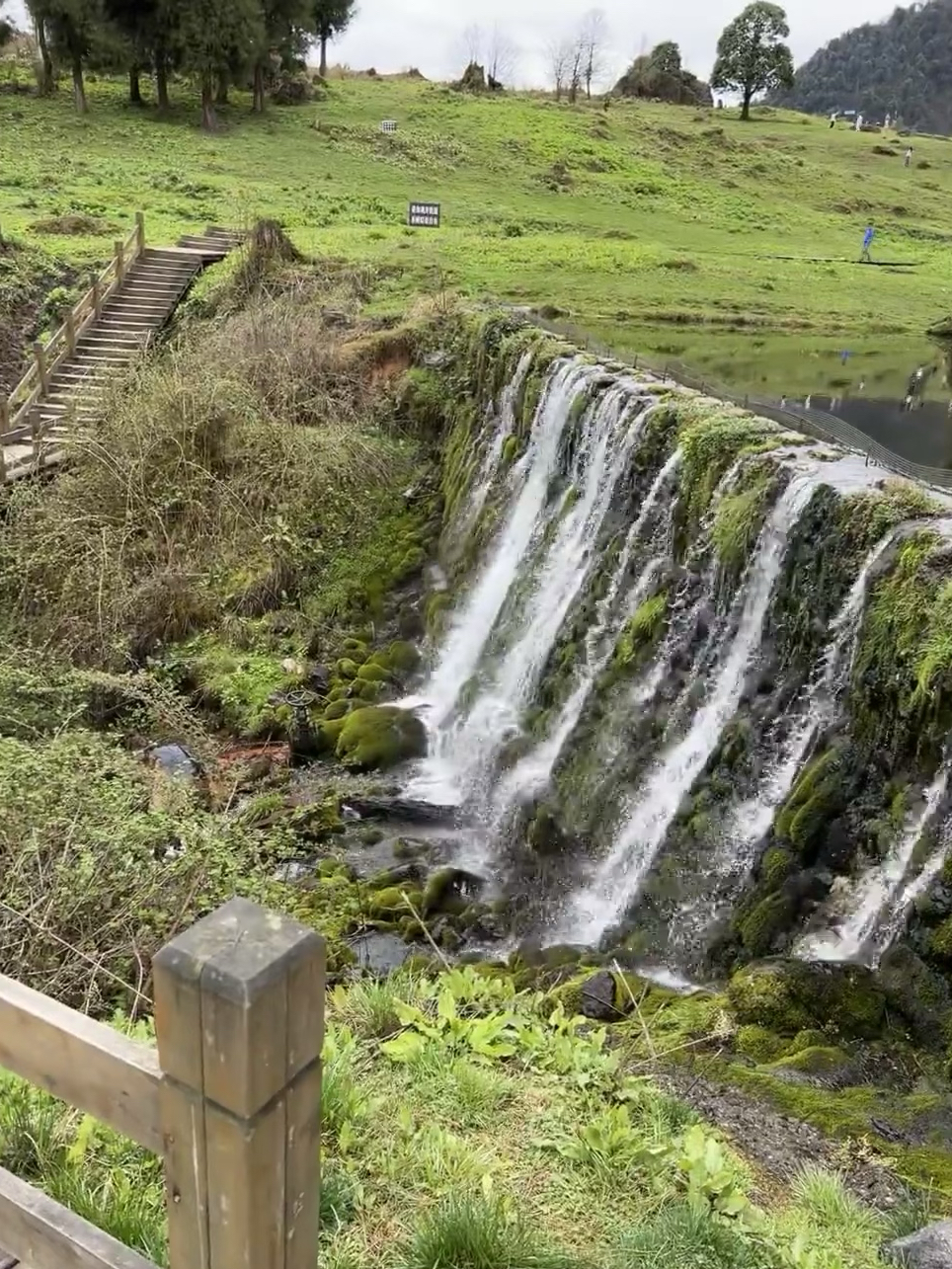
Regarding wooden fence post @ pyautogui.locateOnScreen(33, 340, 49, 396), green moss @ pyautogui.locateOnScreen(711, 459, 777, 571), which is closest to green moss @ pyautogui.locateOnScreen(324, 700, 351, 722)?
green moss @ pyautogui.locateOnScreen(711, 459, 777, 571)

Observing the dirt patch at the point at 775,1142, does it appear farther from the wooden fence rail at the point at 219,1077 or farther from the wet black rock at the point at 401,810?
the wet black rock at the point at 401,810

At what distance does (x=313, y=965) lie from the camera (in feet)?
5.25

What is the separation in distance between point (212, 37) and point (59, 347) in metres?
25.2

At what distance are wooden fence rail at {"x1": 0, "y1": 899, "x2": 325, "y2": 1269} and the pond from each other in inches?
500

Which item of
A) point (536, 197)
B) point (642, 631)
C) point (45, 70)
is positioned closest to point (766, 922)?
point (642, 631)

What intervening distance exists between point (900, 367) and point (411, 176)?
71.5 feet

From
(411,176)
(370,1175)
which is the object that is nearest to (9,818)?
(370,1175)

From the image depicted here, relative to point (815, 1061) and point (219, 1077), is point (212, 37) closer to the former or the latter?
point (815, 1061)

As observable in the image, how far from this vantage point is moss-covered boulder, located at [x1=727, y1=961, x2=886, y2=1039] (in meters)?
5.76

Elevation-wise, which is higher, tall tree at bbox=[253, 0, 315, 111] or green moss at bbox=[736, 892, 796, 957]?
tall tree at bbox=[253, 0, 315, 111]

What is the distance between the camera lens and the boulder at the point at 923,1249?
3.42 meters

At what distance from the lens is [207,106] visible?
3638 centimetres

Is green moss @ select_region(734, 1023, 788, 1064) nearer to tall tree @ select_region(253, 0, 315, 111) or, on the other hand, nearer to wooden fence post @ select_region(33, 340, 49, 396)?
wooden fence post @ select_region(33, 340, 49, 396)

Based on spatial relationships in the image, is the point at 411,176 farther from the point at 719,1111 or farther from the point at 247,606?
the point at 719,1111
